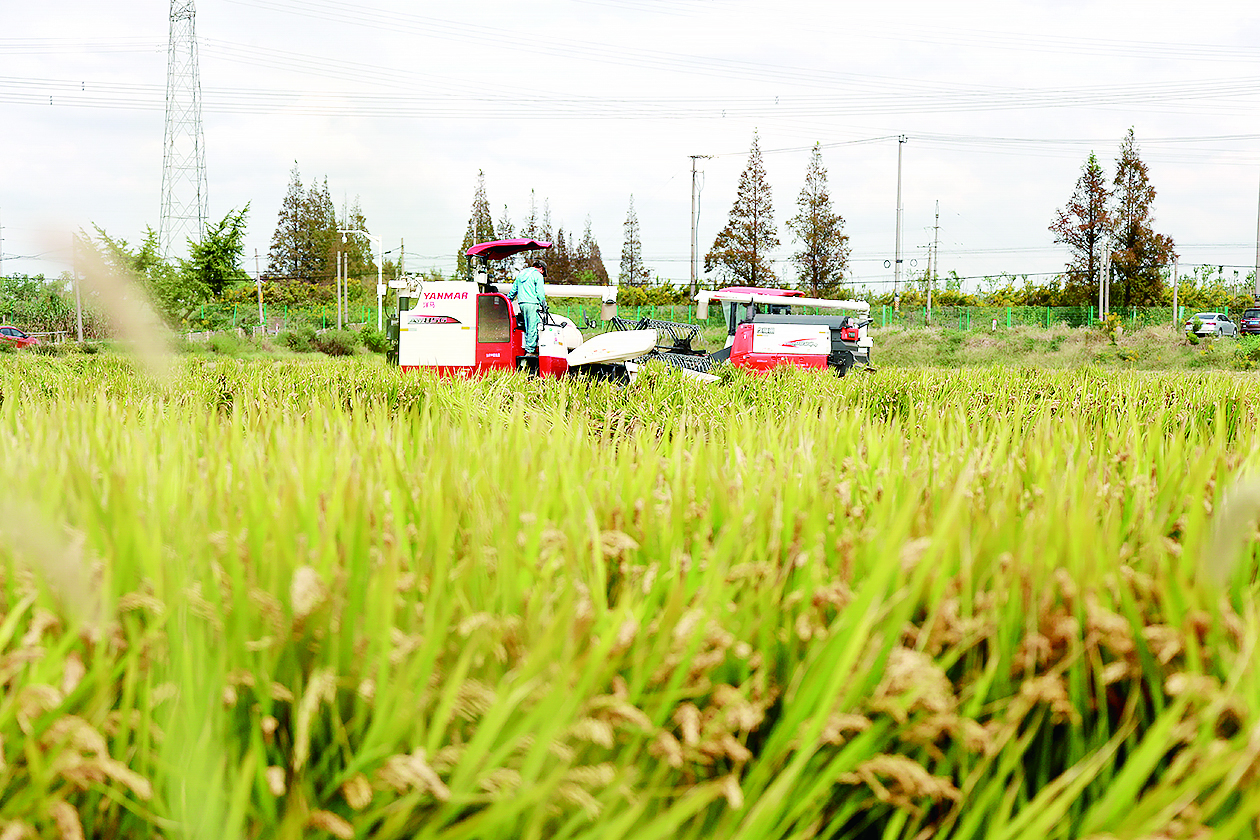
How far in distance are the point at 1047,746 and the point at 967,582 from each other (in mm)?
220

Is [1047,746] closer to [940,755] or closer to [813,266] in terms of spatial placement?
[940,755]

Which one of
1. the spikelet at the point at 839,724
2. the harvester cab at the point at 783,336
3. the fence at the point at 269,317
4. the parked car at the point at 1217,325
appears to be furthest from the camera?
the parked car at the point at 1217,325

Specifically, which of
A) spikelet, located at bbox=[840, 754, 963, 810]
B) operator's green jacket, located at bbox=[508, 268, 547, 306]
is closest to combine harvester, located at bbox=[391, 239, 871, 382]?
operator's green jacket, located at bbox=[508, 268, 547, 306]

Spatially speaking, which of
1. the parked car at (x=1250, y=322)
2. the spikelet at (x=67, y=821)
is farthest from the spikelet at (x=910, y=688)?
the parked car at (x=1250, y=322)

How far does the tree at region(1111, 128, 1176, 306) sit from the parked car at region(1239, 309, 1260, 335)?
427 centimetres

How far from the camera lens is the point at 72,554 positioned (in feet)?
3.47

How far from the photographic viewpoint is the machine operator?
35.7 ft

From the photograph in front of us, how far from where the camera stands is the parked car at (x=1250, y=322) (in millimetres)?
46656

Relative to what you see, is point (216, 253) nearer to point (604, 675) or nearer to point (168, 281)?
point (168, 281)

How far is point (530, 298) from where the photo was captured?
11.0 m

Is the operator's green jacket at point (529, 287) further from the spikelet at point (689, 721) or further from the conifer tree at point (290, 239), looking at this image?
the conifer tree at point (290, 239)

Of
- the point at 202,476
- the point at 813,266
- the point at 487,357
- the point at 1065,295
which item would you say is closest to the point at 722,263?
the point at 813,266

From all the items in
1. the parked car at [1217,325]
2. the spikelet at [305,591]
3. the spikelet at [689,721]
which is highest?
the parked car at [1217,325]

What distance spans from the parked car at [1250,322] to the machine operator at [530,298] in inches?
1936
